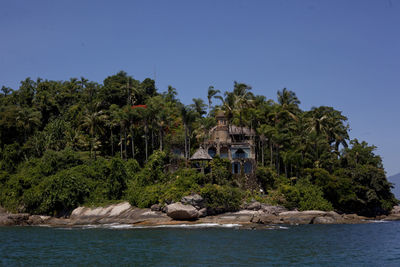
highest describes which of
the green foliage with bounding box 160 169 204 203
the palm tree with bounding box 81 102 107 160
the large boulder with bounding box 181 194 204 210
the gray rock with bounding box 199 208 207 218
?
the palm tree with bounding box 81 102 107 160

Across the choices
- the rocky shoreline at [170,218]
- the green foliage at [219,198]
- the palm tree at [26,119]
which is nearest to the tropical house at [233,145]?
the green foliage at [219,198]

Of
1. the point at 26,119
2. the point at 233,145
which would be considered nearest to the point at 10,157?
the point at 26,119

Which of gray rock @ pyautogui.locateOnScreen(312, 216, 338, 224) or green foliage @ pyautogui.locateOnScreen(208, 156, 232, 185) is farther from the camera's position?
green foliage @ pyautogui.locateOnScreen(208, 156, 232, 185)

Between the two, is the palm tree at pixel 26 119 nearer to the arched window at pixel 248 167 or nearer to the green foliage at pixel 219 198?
the green foliage at pixel 219 198

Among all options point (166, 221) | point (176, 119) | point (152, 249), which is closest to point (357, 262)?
point (152, 249)

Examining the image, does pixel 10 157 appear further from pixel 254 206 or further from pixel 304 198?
pixel 304 198

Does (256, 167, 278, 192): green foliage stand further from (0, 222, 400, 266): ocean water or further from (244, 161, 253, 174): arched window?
(0, 222, 400, 266): ocean water

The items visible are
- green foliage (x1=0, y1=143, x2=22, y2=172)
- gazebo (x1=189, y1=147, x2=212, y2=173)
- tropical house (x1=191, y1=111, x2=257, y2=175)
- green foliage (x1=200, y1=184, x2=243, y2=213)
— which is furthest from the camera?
green foliage (x1=0, y1=143, x2=22, y2=172)

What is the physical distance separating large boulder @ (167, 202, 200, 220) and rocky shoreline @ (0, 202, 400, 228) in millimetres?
131

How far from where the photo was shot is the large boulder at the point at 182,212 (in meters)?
49.9

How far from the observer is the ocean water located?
2833 cm

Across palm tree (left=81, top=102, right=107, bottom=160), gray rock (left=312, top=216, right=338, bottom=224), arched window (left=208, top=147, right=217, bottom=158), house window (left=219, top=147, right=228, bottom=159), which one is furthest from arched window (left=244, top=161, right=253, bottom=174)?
palm tree (left=81, top=102, right=107, bottom=160)

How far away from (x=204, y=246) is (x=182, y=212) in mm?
16549

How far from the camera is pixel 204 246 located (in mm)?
33594
